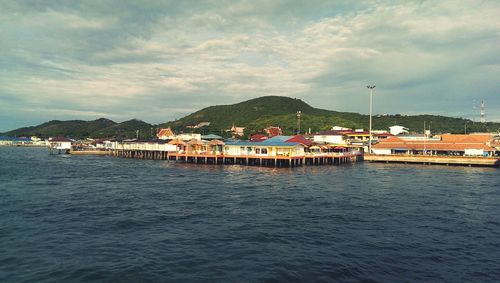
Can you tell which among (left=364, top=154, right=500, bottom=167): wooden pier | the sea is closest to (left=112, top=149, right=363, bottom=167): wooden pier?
(left=364, top=154, right=500, bottom=167): wooden pier

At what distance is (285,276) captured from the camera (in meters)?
15.4

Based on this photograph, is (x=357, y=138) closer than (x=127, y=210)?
No

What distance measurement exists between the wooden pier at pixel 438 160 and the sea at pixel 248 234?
3682cm

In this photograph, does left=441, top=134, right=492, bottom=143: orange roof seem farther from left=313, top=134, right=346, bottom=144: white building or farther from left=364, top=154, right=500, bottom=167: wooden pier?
left=313, top=134, right=346, bottom=144: white building

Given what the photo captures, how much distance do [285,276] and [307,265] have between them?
1.83 m

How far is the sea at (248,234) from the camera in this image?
1595 centimetres

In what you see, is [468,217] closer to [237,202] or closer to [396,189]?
[396,189]

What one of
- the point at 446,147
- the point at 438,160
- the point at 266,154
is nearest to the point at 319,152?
the point at 266,154

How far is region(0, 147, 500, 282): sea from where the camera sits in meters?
16.0

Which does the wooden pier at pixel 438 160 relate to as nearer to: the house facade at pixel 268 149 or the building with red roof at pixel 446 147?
the building with red roof at pixel 446 147

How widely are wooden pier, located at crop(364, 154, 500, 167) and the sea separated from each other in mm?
36821

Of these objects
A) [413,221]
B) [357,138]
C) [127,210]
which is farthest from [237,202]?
[357,138]

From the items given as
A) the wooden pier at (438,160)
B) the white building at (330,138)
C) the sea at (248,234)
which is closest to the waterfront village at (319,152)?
the wooden pier at (438,160)

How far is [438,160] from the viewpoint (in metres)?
73.9
